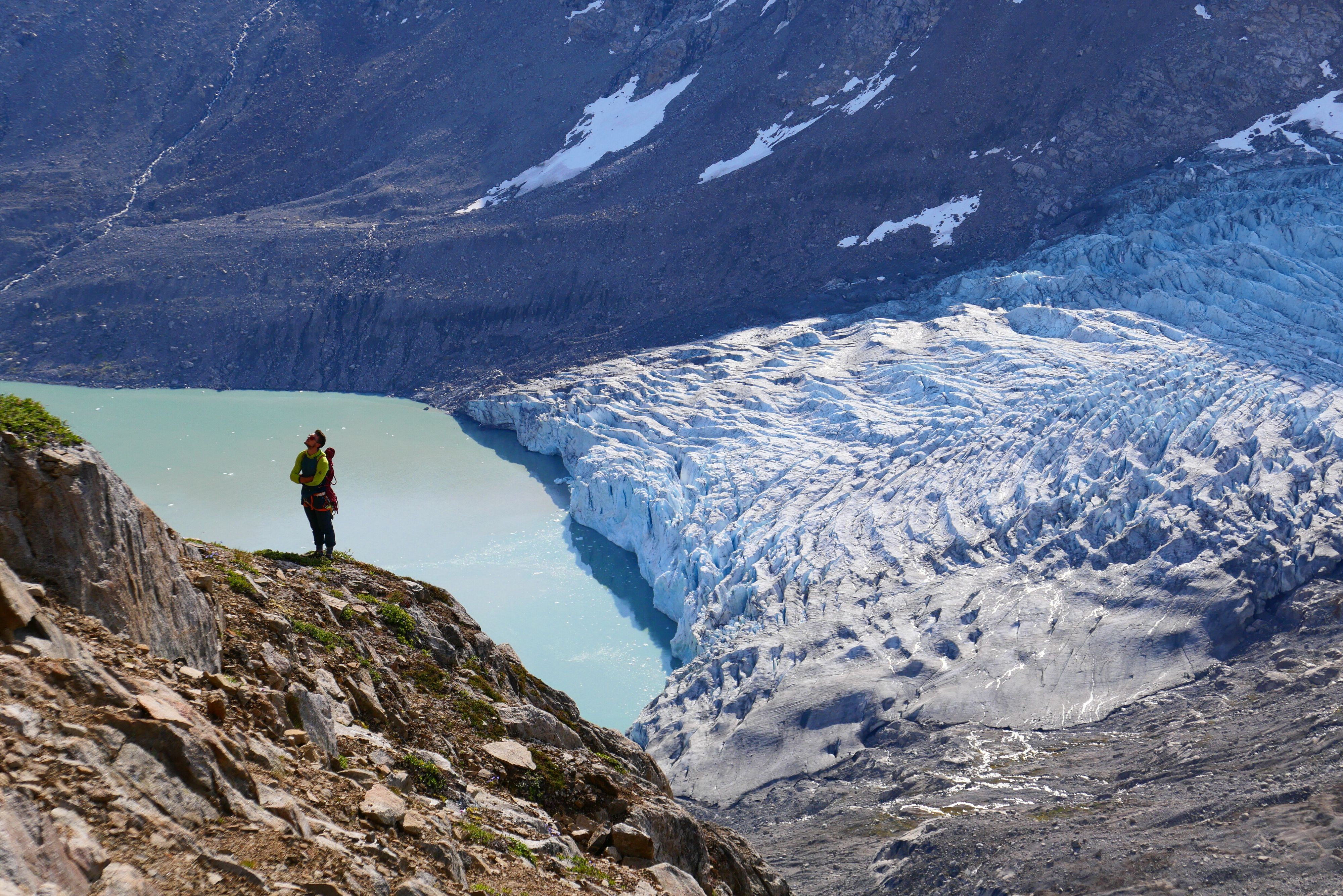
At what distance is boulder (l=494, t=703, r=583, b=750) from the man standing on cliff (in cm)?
243

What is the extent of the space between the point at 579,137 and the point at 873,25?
1606 centimetres

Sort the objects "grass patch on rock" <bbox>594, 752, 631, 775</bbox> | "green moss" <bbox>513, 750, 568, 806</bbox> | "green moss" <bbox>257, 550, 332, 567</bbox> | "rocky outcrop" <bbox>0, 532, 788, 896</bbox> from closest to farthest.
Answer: "rocky outcrop" <bbox>0, 532, 788, 896</bbox>, "green moss" <bbox>513, 750, 568, 806</bbox>, "grass patch on rock" <bbox>594, 752, 631, 775</bbox>, "green moss" <bbox>257, 550, 332, 567</bbox>

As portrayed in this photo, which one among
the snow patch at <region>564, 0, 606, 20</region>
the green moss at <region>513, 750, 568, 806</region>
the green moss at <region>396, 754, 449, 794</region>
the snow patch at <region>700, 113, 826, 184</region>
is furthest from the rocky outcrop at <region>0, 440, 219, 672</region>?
Result: the snow patch at <region>564, 0, 606, 20</region>

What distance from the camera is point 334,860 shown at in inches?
166

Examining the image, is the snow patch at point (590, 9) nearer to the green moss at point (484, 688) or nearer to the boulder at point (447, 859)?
the green moss at point (484, 688)

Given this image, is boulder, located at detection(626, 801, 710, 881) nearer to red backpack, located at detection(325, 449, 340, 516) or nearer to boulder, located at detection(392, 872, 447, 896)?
boulder, located at detection(392, 872, 447, 896)

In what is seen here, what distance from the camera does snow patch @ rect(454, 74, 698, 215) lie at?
167ft

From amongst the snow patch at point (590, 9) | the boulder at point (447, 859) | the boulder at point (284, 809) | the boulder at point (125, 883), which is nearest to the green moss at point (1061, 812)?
the boulder at point (447, 859)

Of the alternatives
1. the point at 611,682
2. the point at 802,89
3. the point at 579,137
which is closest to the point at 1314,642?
the point at 611,682

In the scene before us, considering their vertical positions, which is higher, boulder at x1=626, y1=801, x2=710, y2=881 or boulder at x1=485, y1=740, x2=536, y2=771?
boulder at x1=485, y1=740, x2=536, y2=771

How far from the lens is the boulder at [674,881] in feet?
20.6

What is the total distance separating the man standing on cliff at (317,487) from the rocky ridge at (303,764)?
419 millimetres

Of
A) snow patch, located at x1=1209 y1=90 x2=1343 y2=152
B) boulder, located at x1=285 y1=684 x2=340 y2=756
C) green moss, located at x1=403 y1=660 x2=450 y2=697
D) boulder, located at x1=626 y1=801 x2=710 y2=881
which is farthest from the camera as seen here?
snow patch, located at x1=1209 y1=90 x2=1343 y2=152

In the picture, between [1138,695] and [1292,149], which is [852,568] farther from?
[1292,149]
